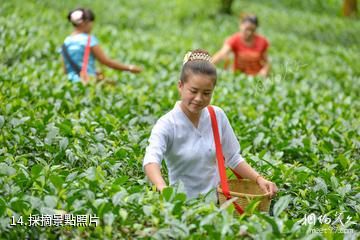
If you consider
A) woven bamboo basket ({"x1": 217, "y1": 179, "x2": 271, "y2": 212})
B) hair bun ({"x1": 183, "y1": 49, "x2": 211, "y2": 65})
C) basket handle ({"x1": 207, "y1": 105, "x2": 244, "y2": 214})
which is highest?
hair bun ({"x1": 183, "y1": 49, "x2": 211, "y2": 65})

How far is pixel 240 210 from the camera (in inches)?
139

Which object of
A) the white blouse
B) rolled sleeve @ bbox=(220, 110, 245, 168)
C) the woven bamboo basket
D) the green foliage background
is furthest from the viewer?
rolled sleeve @ bbox=(220, 110, 245, 168)

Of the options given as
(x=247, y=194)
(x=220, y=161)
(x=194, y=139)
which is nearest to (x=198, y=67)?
(x=194, y=139)

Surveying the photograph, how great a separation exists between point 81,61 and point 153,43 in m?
3.75

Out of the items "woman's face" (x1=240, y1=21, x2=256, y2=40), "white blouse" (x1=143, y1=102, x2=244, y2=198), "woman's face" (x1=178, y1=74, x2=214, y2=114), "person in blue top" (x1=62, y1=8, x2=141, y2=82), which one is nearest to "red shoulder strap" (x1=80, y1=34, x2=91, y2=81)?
"person in blue top" (x1=62, y1=8, x2=141, y2=82)

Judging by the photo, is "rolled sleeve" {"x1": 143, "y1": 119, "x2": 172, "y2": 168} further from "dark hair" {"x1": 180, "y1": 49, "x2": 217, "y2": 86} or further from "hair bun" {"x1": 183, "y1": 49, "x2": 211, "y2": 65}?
"hair bun" {"x1": 183, "y1": 49, "x2": 211, "y2": 65}

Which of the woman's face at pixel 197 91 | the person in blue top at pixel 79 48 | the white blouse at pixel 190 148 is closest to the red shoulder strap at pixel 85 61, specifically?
the person in blue top at pixel 79 48

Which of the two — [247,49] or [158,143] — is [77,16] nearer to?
[247,49]

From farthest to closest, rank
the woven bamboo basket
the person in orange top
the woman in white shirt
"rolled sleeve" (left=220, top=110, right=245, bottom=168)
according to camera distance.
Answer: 1. the person in orange top
2. "rolled sleeve" (left=220, top=110, right=245, bottom=168)
3. the woman in white shirt
4. the woven bamboo basket

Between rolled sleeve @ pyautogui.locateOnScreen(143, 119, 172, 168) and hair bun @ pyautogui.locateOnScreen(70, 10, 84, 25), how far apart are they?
3.56 m

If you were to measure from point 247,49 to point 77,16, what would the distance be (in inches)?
123

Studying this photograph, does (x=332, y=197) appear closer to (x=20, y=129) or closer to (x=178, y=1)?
(x=20, y=129)

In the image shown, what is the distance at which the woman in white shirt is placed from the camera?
12.1 ft

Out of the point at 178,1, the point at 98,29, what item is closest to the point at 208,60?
the point at 98,29
